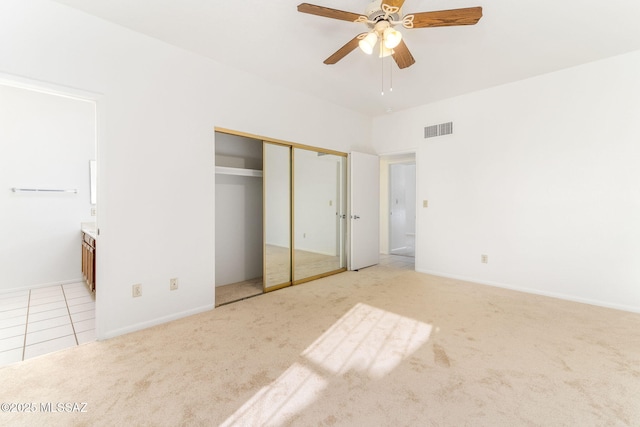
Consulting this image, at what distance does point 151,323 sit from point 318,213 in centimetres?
263

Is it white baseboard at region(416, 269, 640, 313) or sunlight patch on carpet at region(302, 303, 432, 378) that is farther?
white baseboard at region(416, 269, 640, 313)

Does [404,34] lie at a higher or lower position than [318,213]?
higher

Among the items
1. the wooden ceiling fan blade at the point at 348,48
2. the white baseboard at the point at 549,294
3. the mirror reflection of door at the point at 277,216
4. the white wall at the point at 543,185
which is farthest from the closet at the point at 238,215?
the white baseboard at the point at 549,294

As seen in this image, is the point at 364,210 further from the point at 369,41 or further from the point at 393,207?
the point at 369,41

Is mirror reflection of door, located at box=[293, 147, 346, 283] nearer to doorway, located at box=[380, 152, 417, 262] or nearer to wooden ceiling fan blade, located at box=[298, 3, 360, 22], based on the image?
doorway, located at box=[380, 152, 417, 262]

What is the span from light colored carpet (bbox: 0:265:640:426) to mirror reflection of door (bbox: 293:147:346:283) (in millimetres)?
1256


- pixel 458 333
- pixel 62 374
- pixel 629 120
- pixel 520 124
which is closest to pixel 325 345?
pixel 458 333

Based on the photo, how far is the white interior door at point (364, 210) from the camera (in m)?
4.80

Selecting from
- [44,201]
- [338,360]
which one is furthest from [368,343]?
[44,201]

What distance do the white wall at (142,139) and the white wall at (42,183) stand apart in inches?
89.8

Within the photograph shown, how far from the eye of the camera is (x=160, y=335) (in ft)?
8.15

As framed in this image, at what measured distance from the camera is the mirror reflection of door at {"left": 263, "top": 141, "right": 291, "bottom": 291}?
3.71m

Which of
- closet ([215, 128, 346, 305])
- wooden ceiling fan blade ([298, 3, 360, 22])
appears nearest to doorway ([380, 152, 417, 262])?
closet ([215, 128, 346, 305])

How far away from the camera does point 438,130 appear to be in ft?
14.6
